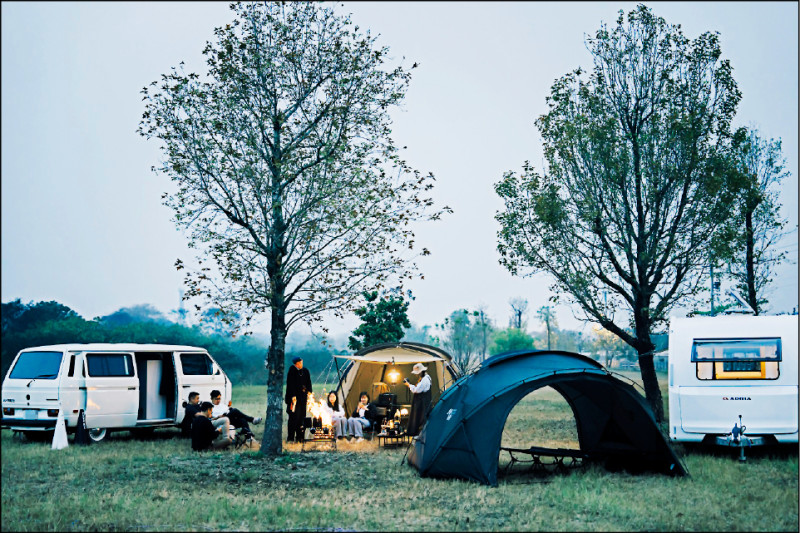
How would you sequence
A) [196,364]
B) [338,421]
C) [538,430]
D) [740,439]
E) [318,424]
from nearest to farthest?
[740,439], [318,424], [338,421], [196,364], [538,430]

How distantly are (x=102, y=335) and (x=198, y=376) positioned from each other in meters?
22.9

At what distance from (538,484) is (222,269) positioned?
6614 millimetres

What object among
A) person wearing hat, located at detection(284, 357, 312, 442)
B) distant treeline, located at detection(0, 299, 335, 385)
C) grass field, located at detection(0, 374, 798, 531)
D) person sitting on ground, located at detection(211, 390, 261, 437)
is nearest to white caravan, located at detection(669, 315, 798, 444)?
grass field, located at detection(0, 374, 798, 531)

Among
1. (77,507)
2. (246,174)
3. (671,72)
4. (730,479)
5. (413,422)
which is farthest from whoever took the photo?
(671,72)

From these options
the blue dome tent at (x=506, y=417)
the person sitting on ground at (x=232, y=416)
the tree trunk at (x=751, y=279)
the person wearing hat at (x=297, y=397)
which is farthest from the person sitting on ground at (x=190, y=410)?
the tree trunk at (x=751, y=279)

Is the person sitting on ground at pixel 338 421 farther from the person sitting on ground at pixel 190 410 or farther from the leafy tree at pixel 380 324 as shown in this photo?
the leafy tree at pixel 380 324

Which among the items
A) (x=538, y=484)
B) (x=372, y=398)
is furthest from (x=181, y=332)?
(x=538, y=484)

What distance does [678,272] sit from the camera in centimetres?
1830

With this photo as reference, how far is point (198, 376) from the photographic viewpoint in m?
16.7

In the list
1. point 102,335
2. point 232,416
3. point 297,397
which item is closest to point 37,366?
point 232,416

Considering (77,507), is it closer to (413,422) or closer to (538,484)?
(538,484)

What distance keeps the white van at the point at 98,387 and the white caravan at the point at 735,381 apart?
388 inches

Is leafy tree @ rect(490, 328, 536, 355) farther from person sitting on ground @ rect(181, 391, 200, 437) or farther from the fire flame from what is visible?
person sitting on ground @ rect(181, 391, 200, 437)

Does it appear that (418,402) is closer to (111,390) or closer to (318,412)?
(318,412)
